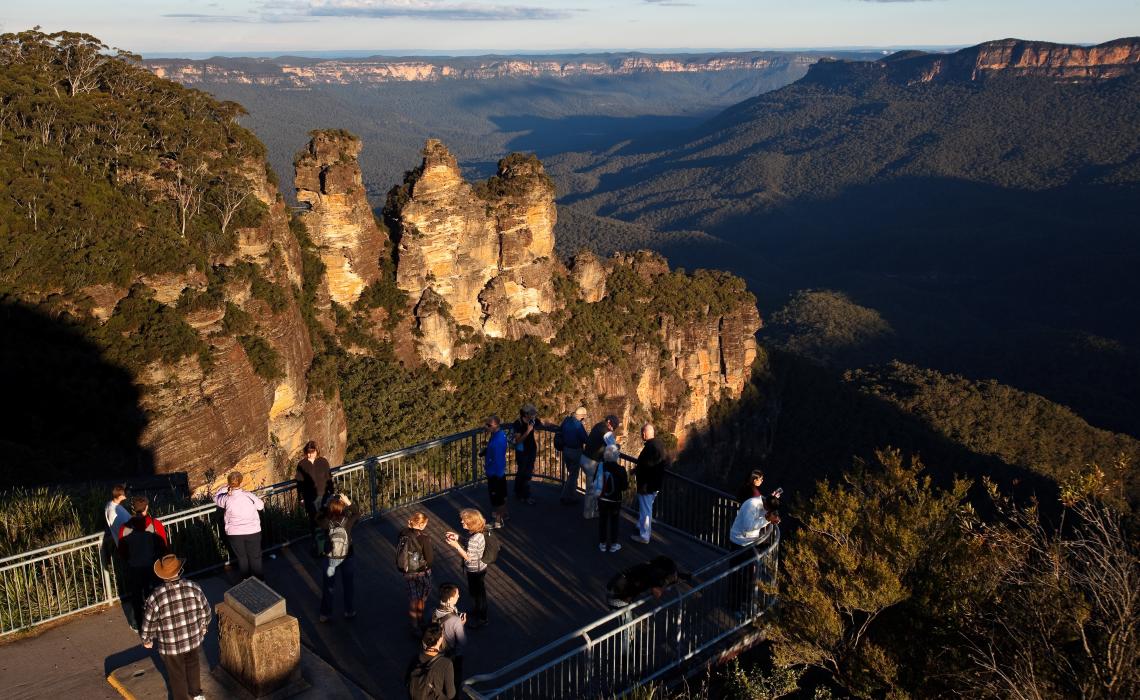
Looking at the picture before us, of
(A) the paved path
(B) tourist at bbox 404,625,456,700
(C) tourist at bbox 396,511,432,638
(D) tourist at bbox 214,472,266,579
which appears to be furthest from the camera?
(D) tourist at bbox 214,472,266,579

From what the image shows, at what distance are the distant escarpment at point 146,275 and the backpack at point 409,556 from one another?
559 inches

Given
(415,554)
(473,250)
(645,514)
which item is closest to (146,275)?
(645,514)

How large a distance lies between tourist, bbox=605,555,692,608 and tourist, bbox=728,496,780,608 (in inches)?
49.7

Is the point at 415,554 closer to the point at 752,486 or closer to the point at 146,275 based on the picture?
the point at 752,486

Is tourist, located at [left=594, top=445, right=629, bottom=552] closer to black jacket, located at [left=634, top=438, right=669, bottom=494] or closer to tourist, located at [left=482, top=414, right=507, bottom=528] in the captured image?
black jacket, located at [left=634, top=438, right=669, bottom=494]

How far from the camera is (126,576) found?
40.9 ft

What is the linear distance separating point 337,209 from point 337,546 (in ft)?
118

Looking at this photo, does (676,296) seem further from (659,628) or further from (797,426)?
(659,628)


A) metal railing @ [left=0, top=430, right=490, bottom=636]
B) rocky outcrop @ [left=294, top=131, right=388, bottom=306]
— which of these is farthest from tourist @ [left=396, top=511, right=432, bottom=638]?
rocky outcrop @ [left=294, top=131, right=388, bottom=306]

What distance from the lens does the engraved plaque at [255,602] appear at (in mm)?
9758

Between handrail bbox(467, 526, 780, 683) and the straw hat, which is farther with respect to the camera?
the straw hat

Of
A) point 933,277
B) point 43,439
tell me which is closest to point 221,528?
point 43,439

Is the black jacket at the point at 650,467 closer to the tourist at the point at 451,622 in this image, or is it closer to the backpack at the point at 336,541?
the backpack at the point at 336,541

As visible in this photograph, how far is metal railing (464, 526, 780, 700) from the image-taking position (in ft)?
32.9
